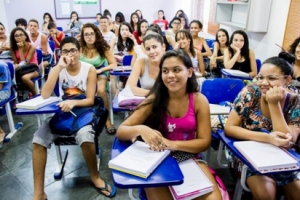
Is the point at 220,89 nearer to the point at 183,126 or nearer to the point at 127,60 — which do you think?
the point at 183,126

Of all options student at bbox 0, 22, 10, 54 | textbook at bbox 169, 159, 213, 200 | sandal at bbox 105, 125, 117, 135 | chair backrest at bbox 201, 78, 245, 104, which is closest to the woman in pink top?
student at bbox 0, 22, 10, 54

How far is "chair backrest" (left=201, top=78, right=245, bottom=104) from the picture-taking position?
6.97 ft

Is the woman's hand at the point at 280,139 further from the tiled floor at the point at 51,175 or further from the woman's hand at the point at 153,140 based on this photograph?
the tiled floor at the point at 51,175

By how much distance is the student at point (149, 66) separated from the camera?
7.32 ft

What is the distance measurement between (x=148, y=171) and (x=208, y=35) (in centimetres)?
541

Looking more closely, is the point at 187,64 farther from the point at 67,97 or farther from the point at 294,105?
the point at 67,97

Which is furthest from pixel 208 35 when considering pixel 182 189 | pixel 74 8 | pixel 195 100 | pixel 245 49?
pixel 182 189

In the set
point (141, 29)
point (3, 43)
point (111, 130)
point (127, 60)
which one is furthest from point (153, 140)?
point (3, 43)

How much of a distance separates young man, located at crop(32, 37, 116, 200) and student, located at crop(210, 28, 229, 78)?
2202 mm

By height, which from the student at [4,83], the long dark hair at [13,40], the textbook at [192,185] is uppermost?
the long dark hair at [13,40]

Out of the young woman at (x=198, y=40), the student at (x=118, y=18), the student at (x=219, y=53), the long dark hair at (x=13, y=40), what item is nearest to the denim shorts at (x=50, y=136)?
the long dark hair at (x=13, y=40)

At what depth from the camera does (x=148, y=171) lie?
100 cm

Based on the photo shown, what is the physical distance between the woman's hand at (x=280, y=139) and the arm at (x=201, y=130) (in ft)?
1.07

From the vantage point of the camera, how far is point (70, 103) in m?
1.85
